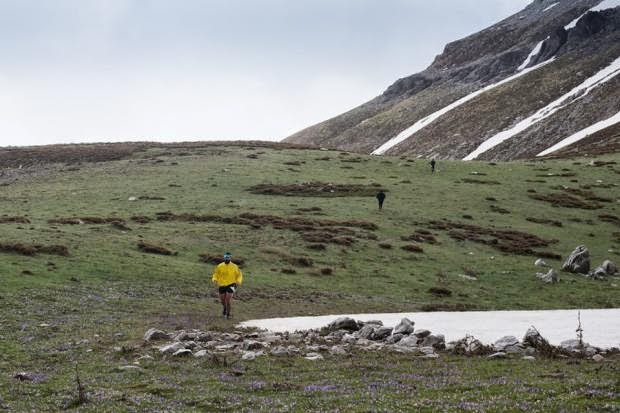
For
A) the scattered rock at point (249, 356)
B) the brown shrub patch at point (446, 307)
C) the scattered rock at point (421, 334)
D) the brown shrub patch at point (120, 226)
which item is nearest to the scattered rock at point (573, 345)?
the scattered rock at point (421, 334)

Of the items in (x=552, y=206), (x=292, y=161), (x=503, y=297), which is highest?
(x=292, y=161)

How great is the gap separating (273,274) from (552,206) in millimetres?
46386

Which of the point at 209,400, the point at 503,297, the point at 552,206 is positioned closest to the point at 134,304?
the point at 209,400

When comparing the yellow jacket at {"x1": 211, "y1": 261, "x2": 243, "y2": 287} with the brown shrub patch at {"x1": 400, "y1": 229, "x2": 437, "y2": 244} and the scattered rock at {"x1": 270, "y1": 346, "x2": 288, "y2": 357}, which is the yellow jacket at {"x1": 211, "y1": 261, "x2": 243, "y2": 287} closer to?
the scattered rock at {"x1": 270, "y1": 346, "x2": 288, "y2": 357}

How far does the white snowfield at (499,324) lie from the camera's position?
24.1 metres

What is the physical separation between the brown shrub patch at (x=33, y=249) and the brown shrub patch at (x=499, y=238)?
35731mm

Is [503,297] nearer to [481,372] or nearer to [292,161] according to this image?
[481,372]

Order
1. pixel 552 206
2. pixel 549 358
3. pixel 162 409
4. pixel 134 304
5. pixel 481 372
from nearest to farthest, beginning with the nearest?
pixel 162 409
pixel 481 372
pixel 549 358
pixel 134 304
pixel 552 206

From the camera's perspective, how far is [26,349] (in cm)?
2131

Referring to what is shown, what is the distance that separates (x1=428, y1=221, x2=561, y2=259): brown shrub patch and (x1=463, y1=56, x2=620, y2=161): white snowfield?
326 feet

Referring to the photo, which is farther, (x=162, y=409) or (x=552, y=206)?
(x=552, y=206)

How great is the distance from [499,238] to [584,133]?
335 ft

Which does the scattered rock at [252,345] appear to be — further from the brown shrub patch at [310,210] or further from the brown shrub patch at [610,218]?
the brown shrub patch at [610,218]

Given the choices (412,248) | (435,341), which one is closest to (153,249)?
(412,248)
